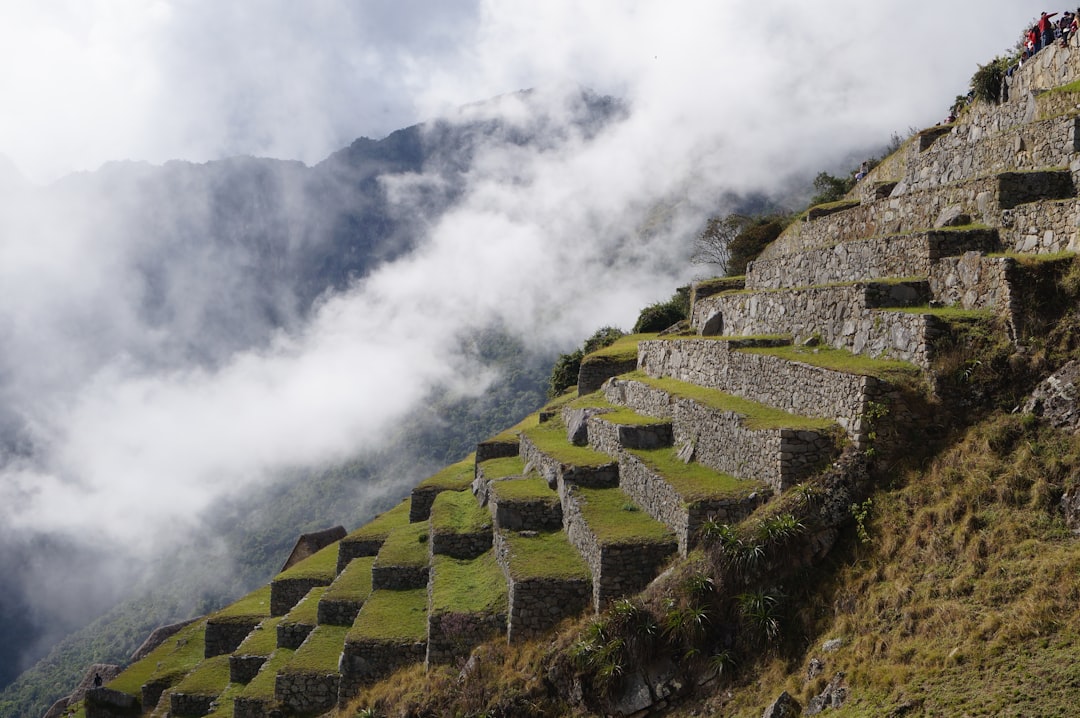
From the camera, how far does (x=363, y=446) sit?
11931cm

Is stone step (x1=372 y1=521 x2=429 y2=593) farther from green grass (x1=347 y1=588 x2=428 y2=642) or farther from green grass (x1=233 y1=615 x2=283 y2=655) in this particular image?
green grass (x1=233 y1=615 x2=283 y2=655)

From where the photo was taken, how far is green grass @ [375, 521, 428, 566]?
62.6 feet

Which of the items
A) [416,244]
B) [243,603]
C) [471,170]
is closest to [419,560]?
[243,603]

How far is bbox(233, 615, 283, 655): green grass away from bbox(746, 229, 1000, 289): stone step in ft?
51.5

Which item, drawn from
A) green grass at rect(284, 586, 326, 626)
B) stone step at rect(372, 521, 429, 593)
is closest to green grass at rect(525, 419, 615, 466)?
stone step at rect(372, 521, 429, 593)

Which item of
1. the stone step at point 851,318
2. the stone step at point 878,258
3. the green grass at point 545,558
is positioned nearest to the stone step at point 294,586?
the green grass at point 545,558

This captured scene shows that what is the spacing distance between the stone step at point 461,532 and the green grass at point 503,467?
3.12 feet

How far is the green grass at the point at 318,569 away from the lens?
1013 inches

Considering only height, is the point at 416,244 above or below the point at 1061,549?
above

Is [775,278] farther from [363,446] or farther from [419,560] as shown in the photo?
[363,446]

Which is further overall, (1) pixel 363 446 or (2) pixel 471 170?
(2) pixel 471 170

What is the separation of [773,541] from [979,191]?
7.79m

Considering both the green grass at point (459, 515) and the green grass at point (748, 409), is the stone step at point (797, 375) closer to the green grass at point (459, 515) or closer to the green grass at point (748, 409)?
the green grass at point (748, 409)

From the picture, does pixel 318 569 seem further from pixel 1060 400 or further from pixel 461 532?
pixel 1060 400
